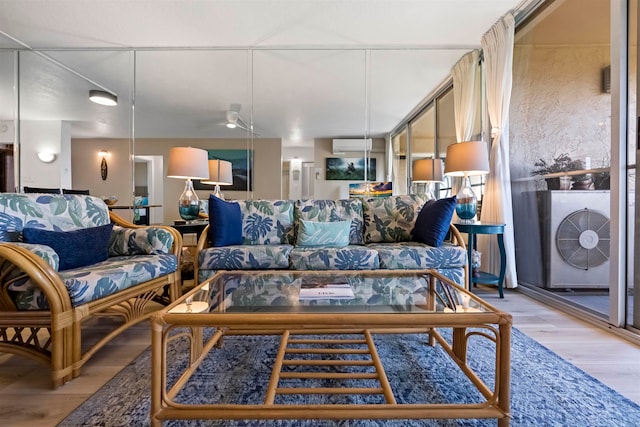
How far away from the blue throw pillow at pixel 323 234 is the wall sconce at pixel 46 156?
529cm

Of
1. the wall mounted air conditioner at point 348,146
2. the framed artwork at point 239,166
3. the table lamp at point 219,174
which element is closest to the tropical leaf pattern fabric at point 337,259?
the table lamp at point 219,174

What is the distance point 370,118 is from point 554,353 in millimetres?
3824

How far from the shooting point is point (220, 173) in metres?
3.88

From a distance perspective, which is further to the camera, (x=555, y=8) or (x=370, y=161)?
(x=370, y=161)

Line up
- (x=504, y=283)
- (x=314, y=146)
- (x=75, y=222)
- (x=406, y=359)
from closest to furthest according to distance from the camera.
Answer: (x=406, y=359) → (x=75, y=222) → (x=504, y=283) → (x=314, y=146)

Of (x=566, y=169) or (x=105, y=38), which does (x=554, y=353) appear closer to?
(x=566, y=169)

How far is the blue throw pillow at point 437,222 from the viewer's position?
2314 millimetres

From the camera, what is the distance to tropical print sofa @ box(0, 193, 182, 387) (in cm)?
124

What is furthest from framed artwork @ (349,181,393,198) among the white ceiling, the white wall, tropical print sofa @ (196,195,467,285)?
the white wall

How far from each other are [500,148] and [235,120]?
11.2 ft

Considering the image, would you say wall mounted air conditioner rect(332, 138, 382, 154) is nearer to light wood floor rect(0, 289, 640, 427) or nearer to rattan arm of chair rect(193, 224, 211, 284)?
rattan arm of chair rect(193, 224, 211, 284)

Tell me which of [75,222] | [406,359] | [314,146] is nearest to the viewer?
[406,359]

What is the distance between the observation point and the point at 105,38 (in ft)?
11.2

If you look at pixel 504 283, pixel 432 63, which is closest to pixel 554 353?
pixel 504 283
